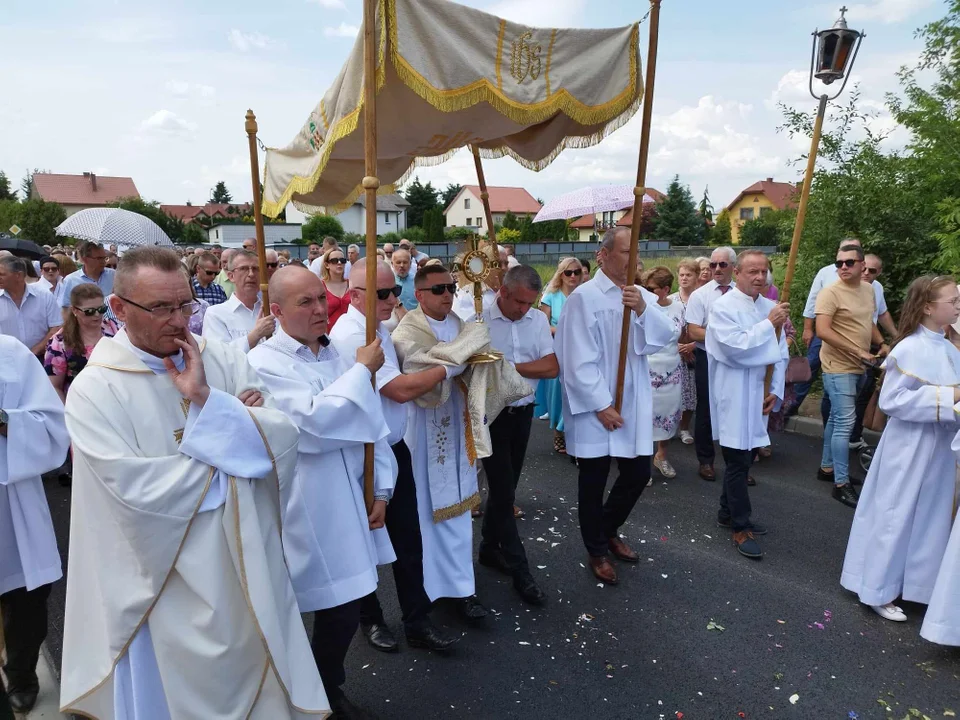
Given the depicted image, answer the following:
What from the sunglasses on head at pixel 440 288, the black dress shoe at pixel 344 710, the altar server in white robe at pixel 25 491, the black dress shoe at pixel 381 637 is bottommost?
the black dress shoe at pixel 381 637

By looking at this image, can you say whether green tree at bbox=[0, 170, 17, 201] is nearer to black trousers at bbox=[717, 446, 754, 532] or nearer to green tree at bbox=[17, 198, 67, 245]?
green tree at bbox=[17, 198, 67, 245]

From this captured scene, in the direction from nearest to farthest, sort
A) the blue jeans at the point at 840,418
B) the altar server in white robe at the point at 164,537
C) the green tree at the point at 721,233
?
the altar server in white robe at the point at 164,537 → the blue jeans at the point at 840,418 → the green tree at the point at 721,233

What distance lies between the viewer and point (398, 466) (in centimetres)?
350

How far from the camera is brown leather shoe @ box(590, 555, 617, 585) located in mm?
4371

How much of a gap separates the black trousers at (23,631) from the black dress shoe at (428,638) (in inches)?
68.6

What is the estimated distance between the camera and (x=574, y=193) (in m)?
11.6

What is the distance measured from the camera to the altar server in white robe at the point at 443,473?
12.2 ft

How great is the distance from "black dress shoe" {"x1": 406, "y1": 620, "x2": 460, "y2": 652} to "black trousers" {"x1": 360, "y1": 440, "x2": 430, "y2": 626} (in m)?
0.04

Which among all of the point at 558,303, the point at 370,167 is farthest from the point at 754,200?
the point at 370,167

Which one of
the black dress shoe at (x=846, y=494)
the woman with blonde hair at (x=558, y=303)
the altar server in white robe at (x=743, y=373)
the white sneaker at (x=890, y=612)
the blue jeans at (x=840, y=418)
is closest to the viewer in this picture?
the white sneaker at (x=890, y=612)

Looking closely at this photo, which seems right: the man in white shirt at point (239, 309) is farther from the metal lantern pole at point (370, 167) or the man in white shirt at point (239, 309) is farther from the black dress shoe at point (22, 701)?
the black dress shoe at point (22, 701)

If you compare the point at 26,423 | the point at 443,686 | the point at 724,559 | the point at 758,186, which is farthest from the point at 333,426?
the point at 758,186

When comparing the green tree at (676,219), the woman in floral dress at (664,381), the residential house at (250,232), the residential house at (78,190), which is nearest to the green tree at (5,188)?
the residential house at (78,190)

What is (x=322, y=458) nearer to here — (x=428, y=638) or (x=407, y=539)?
(x=407, y=539)
